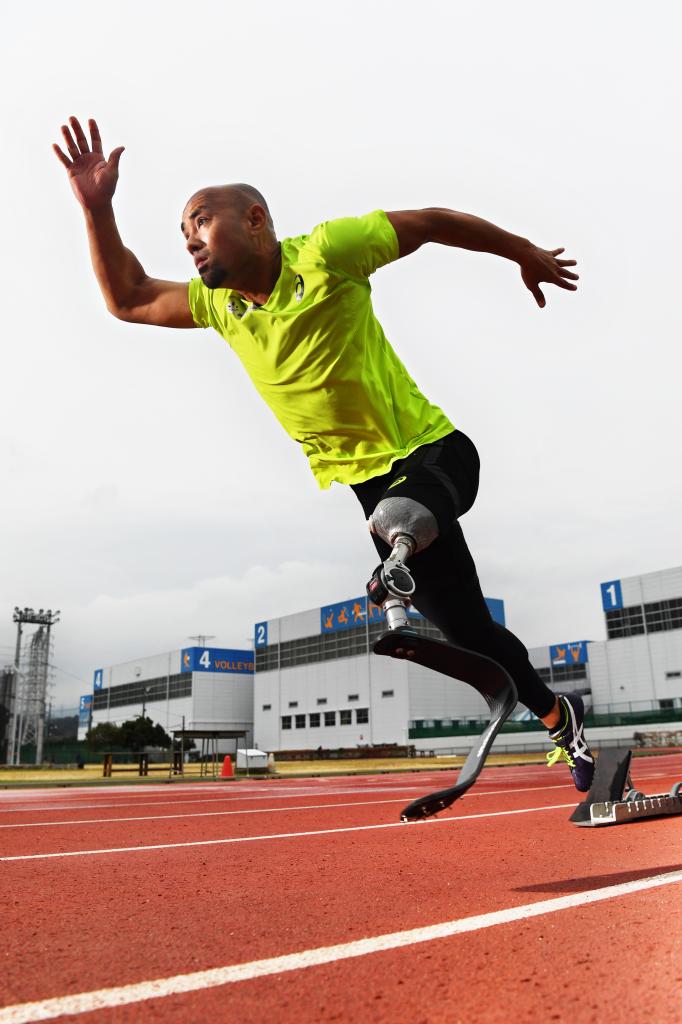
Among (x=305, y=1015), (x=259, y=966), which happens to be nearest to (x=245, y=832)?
(x=259, y=966)

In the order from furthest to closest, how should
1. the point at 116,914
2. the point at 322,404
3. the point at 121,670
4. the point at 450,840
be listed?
the point at 121,670
the point at 450,840
the point at 322,404
the point at 116,914

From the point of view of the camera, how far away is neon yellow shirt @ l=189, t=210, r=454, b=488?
2889mm

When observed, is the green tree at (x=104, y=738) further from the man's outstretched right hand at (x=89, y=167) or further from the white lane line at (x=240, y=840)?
the man's outstretched right hand at (x=89, y=167)

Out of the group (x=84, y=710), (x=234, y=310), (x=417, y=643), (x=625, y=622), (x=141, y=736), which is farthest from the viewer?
(x=84, y=710)

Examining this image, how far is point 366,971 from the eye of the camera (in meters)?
1.90

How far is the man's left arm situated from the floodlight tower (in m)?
59.9

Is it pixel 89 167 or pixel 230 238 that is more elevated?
pixel 89 167

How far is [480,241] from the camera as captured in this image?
3.13 metres

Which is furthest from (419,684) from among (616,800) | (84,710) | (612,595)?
(84,710)

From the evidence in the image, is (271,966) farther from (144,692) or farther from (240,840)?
(144,692)

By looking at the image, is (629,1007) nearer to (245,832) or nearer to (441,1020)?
(441,1020)

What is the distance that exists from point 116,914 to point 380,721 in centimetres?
6392

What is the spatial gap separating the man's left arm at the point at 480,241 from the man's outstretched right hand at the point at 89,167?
1.29m

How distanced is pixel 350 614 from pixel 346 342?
65930 mm
